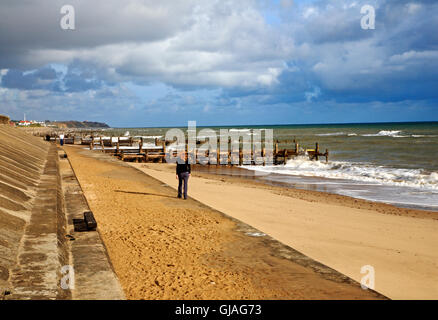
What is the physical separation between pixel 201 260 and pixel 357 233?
4894 mm

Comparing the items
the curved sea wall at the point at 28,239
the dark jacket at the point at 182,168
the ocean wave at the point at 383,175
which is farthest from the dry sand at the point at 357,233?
the ocean wave at the point at 383,175

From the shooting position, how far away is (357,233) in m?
8.72

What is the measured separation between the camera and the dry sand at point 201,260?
433 cm

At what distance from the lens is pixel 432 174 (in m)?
20.5

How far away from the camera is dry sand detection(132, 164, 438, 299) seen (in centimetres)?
580

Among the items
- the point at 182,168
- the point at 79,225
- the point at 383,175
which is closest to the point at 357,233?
the point at 182,168

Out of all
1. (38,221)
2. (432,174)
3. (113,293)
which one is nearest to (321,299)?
(113,293)

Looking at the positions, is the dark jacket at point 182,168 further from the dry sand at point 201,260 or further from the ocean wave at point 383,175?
the ocean wave at point 383,175

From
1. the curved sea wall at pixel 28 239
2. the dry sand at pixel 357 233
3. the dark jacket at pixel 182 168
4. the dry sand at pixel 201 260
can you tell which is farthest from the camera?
the dark jacket at pixel 182 168

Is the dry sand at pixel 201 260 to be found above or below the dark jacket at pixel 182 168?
below

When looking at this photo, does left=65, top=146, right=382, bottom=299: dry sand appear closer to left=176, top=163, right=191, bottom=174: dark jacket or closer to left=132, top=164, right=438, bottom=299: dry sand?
left=132, top=164, right=438, bottom=299: dry sand

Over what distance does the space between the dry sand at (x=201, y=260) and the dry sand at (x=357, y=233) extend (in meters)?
Answer: 1.14
